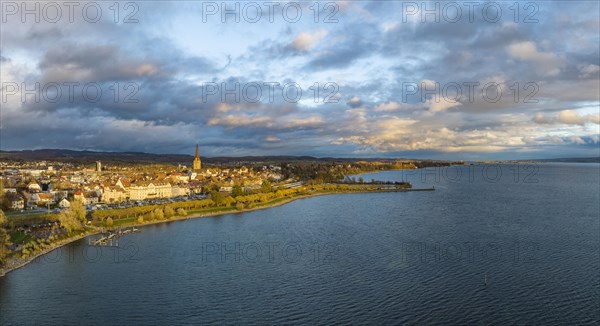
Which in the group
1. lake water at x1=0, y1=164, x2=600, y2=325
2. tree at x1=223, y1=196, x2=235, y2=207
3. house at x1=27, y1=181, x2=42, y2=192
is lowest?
lake water at x1=0, y1=164, x2=600, y2=325

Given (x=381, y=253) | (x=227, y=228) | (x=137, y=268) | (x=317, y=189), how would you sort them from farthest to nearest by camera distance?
1. (x=317, y=189)
2. (x=227, y=228)
3. (x=381, y=253)
4. (x=137, y=268)

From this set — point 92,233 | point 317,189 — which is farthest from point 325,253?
point 317,189

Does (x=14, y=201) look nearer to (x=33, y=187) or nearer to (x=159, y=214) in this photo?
(x=33, y=187)

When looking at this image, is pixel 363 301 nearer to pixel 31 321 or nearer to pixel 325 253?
pixel 325 253

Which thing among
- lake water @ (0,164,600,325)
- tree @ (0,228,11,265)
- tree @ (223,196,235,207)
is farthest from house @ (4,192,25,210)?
tree @ (223,196,235,207)

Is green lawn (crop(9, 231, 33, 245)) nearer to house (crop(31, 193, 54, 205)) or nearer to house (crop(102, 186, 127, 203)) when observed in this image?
house (crop(31, 193, 54, 205))

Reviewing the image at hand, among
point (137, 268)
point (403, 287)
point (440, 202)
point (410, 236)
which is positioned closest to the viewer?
point (403, 287)
